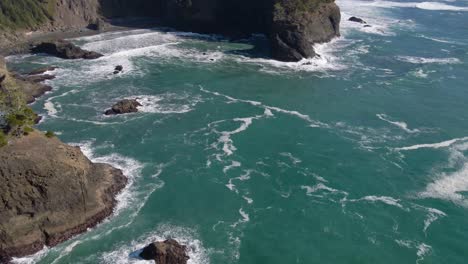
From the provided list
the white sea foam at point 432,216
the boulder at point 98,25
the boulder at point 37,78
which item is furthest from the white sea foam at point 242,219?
the boulder at point 98,25

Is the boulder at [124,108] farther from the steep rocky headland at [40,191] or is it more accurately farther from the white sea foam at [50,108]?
the steep rocky headland at [40,191]

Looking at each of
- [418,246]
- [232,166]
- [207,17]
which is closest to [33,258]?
[232,166]

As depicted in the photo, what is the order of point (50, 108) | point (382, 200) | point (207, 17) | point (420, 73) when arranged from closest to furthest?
point (382, 200)
point (50, 108)
point (420, 73)
point (207, 17)

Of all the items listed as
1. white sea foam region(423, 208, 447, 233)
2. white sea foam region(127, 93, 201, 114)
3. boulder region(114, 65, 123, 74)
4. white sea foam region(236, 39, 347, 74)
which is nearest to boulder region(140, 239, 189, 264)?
white sea foam region(423, 208, 447, 233)

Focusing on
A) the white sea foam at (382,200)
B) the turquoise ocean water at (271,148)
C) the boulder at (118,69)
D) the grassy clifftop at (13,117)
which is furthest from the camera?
the boulder at (118,69)

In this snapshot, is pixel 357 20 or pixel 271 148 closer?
pixel 271 148

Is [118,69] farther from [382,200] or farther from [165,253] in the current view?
A: [382,200]

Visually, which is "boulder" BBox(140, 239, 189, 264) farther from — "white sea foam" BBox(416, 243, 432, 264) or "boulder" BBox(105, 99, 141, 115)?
"boulder" BBox(105, 99, 141, 115)

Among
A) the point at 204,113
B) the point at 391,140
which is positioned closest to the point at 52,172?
the point at 204,113
